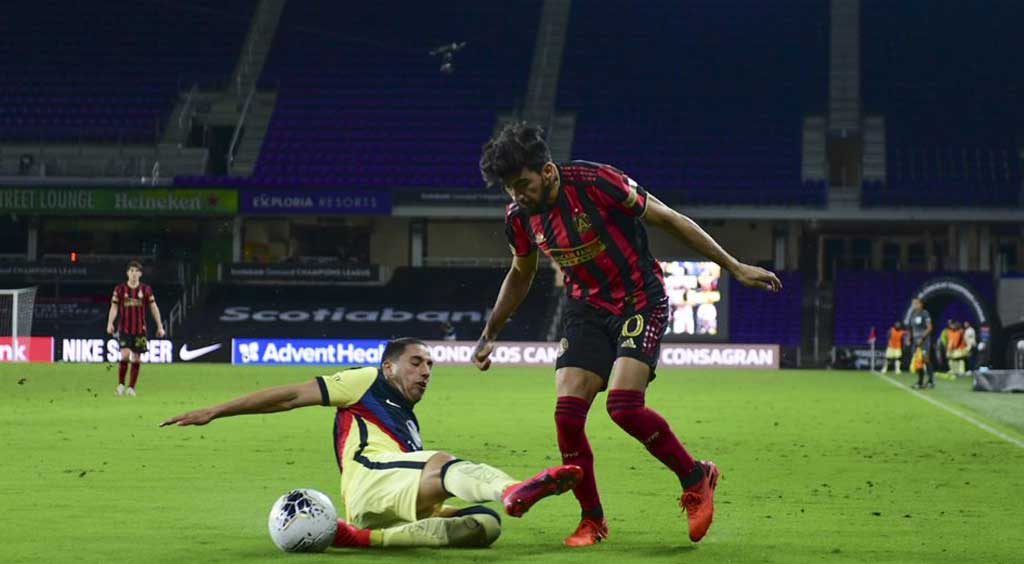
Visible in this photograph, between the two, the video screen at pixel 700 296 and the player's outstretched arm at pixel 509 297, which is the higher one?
the video screen at pixel 700 296

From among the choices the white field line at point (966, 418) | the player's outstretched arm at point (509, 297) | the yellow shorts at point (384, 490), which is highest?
the player's outstretched arm at point (509, 297)

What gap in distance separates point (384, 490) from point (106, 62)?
136 feet

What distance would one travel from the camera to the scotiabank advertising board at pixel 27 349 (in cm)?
3875

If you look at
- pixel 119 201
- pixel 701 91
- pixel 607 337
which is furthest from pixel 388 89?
pixel 607 337

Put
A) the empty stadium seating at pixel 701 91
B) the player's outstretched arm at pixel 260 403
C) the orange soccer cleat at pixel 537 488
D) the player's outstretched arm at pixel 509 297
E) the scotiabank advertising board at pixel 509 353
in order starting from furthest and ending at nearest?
the empty stadium seating at pixel 701 91 → the scotiabank advertising board at pixel 509 353 → the player's outstretched arm at pixel 509 297 → the player's outstretched arm at pixel 260 403 → the orange soccer cleat at pixel 537 488

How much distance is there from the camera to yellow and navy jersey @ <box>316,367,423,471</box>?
26.0 ft

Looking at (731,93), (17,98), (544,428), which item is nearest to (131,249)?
(17,98)

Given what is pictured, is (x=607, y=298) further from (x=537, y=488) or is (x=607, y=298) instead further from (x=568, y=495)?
(x=568, y=495)

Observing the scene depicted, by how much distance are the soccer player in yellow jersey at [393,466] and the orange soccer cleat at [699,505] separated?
102 centimetres

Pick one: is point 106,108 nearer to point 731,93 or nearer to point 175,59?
point 175,59

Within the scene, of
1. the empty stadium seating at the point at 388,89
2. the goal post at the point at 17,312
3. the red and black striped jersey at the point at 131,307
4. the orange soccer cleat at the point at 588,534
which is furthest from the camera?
the empty stadium seating at the point at 388,89

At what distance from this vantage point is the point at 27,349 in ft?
128

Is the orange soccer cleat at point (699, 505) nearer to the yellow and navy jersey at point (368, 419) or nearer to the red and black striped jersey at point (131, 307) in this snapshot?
the yellow and navy jersey at point (368, 419)

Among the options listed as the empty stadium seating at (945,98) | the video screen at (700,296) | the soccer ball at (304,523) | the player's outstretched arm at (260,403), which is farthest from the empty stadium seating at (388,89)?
the player's outstretched arm at (260,403)
